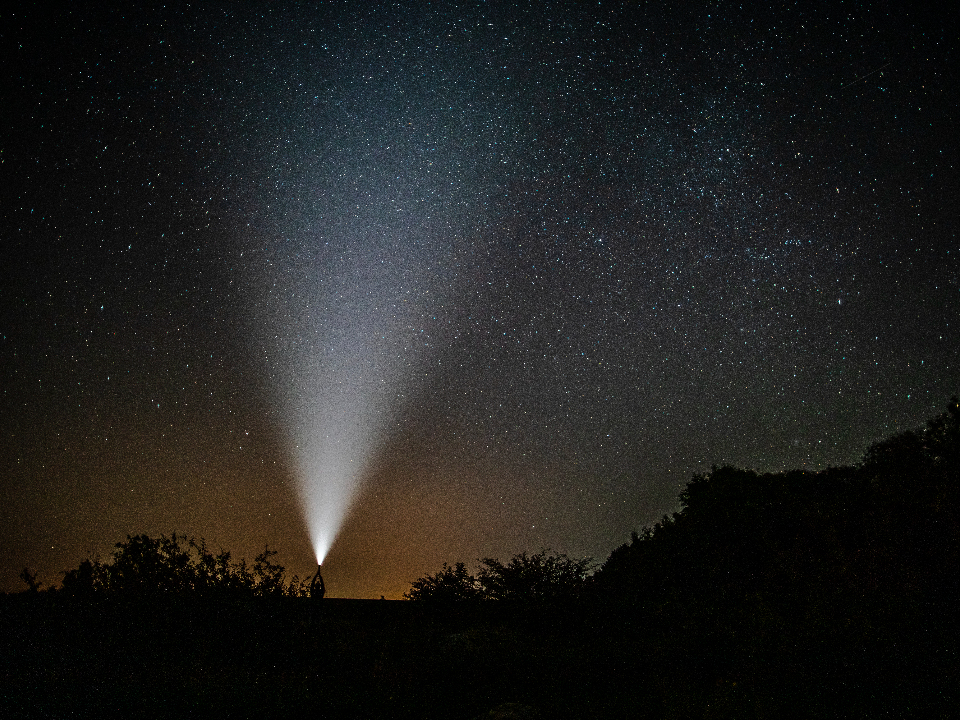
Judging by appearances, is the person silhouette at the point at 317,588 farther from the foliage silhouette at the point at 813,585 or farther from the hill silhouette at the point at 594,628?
the foliage silhouette at the point at 813,585

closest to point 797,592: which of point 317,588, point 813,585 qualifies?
point 813,585

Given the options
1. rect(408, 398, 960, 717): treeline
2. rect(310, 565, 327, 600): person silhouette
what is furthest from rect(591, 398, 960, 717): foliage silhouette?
rect(310, 565, 327, 600): person silhouette

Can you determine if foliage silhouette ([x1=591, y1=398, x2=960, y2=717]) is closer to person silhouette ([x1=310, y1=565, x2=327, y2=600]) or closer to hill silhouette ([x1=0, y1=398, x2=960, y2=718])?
hill silhouette ([x1=0, y1=398, x2=960, y2=718])

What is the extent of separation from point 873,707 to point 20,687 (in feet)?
43.8

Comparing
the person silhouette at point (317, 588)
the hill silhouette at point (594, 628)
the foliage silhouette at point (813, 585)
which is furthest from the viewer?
the person silhouette at point (317, 588)

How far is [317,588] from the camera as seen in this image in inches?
768

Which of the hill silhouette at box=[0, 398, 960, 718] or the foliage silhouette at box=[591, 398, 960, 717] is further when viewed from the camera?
the foliage silhouette at box=[591, 398, 960, 717]

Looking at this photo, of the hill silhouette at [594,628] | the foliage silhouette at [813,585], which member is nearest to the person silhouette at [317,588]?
the hill silhouette at [594,628]

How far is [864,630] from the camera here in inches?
587

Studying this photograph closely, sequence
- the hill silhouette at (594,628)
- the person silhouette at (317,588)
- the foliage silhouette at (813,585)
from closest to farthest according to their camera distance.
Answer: the hill silhouette at (594,628)
the foliage silhouette at (813,585)
the person silhouette at (317,588)

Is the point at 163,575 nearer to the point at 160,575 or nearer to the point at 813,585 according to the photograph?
the point at 160,575

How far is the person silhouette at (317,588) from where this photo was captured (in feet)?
63.5

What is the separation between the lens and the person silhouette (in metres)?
19.4

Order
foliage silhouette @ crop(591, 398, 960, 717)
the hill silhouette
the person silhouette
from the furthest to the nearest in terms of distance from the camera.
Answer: the person silhouette, foliage silhouette @ crop(591, 398, 960, 717), the hill silhouette
